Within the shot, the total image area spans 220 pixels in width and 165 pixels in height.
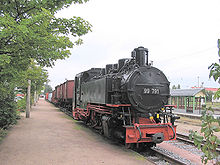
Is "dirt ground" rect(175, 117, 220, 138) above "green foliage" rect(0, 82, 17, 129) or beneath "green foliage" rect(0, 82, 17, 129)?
beneath

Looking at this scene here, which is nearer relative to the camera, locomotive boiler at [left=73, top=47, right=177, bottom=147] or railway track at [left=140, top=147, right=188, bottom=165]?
railway track at [left=140, top=147, right=188, bottom=165]

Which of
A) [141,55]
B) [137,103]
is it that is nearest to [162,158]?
[137,103]

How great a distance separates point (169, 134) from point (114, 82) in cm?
268

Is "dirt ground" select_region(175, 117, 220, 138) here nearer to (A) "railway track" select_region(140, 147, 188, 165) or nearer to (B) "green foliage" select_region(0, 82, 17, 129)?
(A) "railway track" select_region(140, 147, 188, 165)

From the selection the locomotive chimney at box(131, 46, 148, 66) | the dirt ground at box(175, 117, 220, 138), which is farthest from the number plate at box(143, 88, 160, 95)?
the dirt ground at box(175, 117, 220, 138)

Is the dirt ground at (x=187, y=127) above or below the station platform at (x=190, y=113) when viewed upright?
below

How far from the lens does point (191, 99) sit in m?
21.2

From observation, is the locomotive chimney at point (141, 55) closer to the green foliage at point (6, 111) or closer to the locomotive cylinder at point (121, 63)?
the locomotive cylinder at point (121, 63)

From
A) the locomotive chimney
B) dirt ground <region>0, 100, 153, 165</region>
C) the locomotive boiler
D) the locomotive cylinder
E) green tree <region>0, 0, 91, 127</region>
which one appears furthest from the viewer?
the locomotive cylinder

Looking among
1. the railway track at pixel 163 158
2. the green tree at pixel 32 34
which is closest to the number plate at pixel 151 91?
the railway track at pixel 163 158

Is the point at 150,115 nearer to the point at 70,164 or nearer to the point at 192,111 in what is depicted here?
the point at 70,164

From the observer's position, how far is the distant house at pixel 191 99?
20.5 metres

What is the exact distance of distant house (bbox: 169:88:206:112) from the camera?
20.5 meters

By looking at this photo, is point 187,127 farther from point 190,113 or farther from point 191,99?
point 191,99
